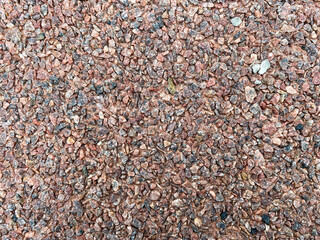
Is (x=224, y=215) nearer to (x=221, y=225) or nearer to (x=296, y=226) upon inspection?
(x=221, y=225)

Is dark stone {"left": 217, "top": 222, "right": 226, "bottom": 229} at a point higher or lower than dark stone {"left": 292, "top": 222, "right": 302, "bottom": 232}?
lower

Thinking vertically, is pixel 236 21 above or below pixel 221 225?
above

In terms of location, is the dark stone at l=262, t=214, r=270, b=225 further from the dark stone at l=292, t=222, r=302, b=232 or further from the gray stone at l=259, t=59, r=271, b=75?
the gray stone at l=259, t=59, r=271, b=75

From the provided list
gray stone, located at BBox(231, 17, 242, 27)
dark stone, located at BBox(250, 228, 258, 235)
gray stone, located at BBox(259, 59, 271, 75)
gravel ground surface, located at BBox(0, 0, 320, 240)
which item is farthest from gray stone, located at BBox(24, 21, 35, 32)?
dark stone, located at BBox(250, 228, 258, 235)

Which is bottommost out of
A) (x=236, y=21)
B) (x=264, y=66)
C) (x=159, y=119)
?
(x=159, y=119)

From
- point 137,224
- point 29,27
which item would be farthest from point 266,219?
point 29,27

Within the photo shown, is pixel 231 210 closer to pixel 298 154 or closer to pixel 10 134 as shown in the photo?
pixel 298 154

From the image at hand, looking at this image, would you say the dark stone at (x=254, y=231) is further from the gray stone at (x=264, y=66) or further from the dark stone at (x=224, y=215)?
the gray stone at (x=264, y=66)

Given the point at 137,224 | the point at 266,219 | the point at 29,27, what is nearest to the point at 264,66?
the point at 266,219
